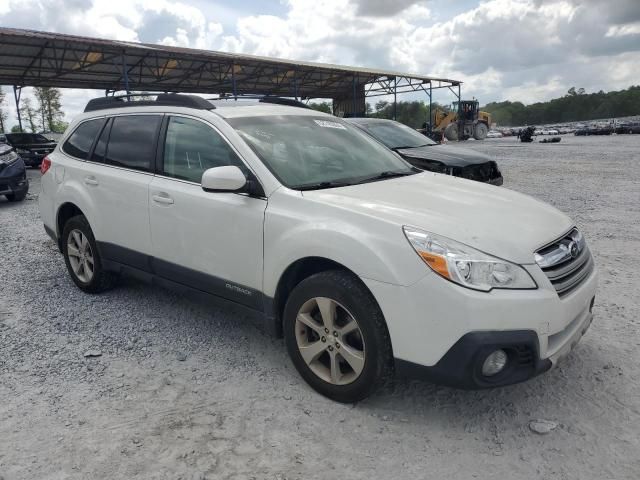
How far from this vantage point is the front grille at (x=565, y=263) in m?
2.58

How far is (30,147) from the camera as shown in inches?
696

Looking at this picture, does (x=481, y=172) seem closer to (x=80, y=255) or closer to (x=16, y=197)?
(x=80, y=255)

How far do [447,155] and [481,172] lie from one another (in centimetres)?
60

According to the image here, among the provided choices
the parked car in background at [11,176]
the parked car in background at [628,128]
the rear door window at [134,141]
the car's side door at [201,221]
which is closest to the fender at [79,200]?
the rear door window at [134,141]

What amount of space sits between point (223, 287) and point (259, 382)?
2.17 feet

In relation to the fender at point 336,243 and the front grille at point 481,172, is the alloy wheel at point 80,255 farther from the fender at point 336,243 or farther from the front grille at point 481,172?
the front grille at point 481,172

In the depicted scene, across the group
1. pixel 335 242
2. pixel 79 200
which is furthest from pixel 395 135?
pixel 335 242

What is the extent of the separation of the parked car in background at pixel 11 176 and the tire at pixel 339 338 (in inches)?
373

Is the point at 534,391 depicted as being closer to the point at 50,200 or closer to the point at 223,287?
the point at 223,287

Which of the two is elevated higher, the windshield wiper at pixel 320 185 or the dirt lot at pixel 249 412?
the windshield wiper at pixel 320 185

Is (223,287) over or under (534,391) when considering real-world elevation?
over

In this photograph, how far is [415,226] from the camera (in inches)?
101

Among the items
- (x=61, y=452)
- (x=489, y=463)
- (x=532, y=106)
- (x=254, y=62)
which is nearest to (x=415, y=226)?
(x=489, y=463)

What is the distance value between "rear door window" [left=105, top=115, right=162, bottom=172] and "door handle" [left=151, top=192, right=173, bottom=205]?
0.28 m
